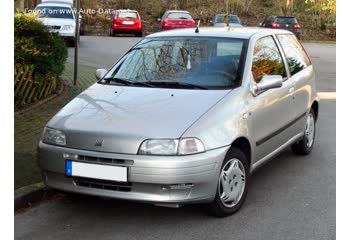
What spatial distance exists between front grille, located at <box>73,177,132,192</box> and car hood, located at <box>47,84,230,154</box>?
0.83 ft

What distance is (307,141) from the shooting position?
669cm

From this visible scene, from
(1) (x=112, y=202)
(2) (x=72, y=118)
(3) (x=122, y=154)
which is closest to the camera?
(3) (x=122, y=154)

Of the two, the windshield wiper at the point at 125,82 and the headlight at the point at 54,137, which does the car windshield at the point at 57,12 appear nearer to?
the windshield wiper at the point at 125,82

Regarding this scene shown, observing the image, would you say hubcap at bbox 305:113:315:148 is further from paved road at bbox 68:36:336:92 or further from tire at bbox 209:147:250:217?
paved road at bbox 68:36:336:92

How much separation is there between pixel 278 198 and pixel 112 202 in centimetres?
160

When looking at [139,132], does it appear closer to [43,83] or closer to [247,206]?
[247,206]

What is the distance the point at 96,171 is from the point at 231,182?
3.87 feet

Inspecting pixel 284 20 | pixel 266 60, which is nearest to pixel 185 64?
pixel 266 60

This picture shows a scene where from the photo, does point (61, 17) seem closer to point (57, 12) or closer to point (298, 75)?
point (57, 12)

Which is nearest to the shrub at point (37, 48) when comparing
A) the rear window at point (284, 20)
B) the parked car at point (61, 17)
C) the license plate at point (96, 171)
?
the license plate at point (96, 171)
